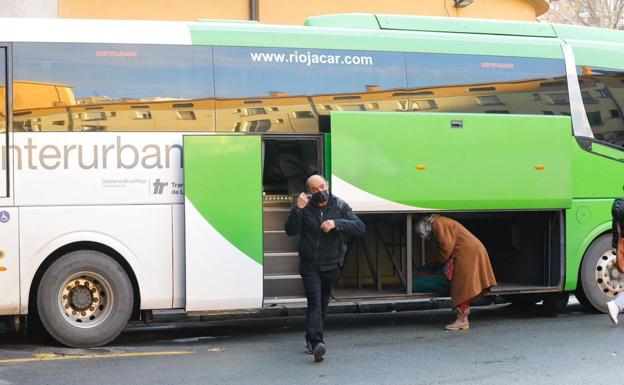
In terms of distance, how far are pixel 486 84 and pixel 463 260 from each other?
7.13 feet

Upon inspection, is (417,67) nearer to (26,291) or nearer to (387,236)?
(387,236)

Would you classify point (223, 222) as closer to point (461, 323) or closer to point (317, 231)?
point (317, 231)

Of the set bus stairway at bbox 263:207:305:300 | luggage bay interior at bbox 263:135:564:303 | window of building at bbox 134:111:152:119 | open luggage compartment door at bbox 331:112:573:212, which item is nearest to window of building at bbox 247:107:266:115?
luggage bay interior at bbox 263:135:564:303

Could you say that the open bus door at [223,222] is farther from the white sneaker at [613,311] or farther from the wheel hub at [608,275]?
the wheel hub at [608,275]

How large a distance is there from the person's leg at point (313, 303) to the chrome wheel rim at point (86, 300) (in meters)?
2.22

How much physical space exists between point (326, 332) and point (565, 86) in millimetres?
4301

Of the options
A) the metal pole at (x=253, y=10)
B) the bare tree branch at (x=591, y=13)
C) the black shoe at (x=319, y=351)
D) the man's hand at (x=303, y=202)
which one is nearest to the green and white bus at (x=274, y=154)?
the man's hand at (x=303, y=202)

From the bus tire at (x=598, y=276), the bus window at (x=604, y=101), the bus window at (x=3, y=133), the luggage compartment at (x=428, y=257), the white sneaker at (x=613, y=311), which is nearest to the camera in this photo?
the bus window at (x=3, y=133)

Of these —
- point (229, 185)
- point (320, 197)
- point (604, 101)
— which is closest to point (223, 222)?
point (229, 185)

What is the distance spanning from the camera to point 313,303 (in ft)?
25.8

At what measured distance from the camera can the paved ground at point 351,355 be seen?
7.21 meters

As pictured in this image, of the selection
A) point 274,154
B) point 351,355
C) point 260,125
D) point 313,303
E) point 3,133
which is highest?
point 260,125

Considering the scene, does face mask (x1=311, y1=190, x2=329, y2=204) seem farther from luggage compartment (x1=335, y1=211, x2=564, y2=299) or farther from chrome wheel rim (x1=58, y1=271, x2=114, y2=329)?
chrome wheel rim (x1=58, y1=271, x2=114, y2=329)

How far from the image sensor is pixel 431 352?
27.3ft
